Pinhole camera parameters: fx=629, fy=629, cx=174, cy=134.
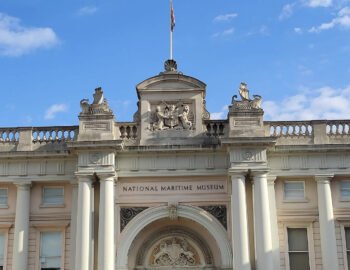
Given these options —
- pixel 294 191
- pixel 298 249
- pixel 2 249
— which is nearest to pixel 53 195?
pixel 2 249

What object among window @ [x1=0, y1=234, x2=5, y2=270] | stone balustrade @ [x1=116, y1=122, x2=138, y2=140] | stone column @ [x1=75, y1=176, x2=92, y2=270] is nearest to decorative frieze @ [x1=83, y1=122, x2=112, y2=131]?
stone balustrade @ [x1=116, y1=122, x2=138, y2=140]

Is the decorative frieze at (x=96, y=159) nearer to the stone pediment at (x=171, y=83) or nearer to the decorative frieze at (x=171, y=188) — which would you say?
the decorative frieze at (x=171, y=188)

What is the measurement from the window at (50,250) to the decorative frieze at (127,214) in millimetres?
2633

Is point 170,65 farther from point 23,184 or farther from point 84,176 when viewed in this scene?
point 23,184

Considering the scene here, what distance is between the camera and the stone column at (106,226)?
2284 cm

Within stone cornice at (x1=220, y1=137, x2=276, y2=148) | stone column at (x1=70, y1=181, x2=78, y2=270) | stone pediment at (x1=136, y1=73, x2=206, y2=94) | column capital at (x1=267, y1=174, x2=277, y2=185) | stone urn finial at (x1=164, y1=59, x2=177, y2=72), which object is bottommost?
stone column at (x1=70, y1=181, x2=78, y2=270)

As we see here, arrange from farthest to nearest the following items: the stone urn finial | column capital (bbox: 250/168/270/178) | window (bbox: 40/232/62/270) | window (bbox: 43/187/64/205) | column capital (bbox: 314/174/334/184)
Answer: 1. the stone urn finial
2. window (bbox: 43/187/64/205)
3. window (bbox: 40/232/62/270)
4. column capital (bbox: 314/174/334/184)
5. column capital (bbox: 250/168/270/178)

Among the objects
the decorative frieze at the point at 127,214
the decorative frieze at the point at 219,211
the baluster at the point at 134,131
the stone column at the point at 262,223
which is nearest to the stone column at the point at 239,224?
the stone column at the point at 262,223

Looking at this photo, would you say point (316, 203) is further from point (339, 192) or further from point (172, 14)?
point (172, 14)

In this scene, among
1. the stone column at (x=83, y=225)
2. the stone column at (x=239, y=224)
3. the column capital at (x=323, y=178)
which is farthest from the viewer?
the column capital at (x=323, y=178)

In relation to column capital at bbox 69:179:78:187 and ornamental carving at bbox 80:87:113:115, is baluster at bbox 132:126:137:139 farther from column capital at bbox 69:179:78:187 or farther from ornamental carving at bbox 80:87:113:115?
column capital at bbox 69:179:78:187

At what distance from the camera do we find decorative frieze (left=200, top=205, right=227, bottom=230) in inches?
947

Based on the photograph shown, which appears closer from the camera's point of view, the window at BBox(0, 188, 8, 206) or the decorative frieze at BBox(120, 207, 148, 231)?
the decorative frieze at BBox(120, 207, 148, 231)

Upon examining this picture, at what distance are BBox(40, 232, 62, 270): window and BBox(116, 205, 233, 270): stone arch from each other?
2.57 meters
